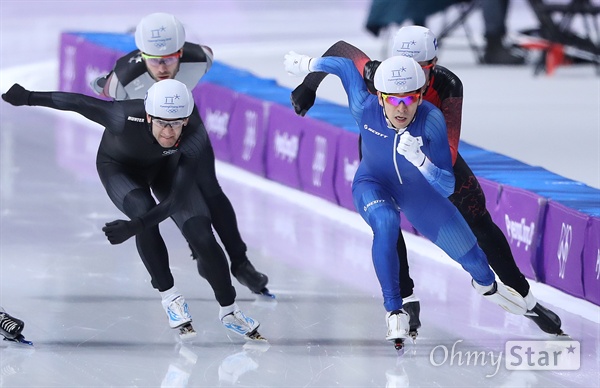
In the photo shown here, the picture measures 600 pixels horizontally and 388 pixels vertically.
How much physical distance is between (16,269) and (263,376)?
2.02m

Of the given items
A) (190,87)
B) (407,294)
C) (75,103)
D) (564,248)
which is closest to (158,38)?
(190,87)

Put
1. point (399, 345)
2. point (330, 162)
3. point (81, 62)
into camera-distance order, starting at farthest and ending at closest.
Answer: point (81, 62), point (330, 162), point (399, 345)

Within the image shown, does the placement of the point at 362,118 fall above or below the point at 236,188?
above

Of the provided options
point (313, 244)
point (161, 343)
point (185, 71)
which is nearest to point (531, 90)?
point (313, 244)

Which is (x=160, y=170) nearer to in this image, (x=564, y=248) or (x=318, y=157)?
(x=564, y=248)

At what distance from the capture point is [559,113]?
11.1 m

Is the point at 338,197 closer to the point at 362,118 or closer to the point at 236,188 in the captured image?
the point at 236,188

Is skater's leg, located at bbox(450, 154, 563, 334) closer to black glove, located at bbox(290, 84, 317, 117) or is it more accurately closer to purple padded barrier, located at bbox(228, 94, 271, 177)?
black glove, located at bbox(290, 84, 317, 117)

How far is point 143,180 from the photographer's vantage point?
5.81 metres

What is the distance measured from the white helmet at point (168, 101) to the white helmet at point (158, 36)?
22.8 inches

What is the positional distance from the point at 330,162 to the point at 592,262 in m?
2.53

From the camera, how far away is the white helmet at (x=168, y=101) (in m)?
5.43

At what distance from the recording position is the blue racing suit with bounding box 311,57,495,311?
5371mm

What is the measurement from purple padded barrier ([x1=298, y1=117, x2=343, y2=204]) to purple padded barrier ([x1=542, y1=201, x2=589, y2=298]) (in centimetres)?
206
